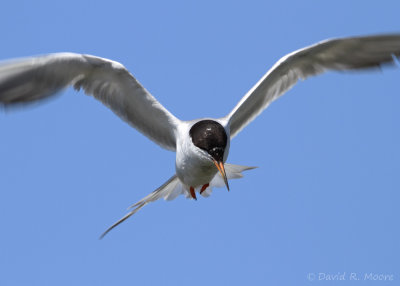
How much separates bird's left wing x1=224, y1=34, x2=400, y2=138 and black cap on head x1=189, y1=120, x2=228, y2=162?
62 cm

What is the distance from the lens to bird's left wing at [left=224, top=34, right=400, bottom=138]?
8009 mm

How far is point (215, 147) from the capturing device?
721 cm

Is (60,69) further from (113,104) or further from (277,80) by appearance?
(277,80)

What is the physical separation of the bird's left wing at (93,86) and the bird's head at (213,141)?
1030 mm

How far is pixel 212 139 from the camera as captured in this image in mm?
7219

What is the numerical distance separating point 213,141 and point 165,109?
127cm

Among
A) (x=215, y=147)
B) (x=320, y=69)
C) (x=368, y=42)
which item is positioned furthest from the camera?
(x=320, y=69)

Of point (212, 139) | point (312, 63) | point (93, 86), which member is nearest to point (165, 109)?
point (93, 86)

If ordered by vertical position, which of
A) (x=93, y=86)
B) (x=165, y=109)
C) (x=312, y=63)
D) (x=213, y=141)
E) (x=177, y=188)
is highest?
(x=93, y=86)

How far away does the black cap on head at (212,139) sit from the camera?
721 centimetres

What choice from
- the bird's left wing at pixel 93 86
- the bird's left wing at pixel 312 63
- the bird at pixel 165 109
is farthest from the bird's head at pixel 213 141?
the bird's left wing at pixel 93 86

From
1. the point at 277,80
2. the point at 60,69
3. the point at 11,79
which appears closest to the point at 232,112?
the point at 277,80

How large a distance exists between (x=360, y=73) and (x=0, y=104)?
425 cm

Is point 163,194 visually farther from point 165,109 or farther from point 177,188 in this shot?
point 165,109
